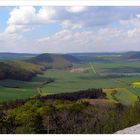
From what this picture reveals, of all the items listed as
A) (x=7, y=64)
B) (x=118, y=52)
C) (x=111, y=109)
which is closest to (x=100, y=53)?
(x=118, y=52)

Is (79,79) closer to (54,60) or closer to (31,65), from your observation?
(54,60)
